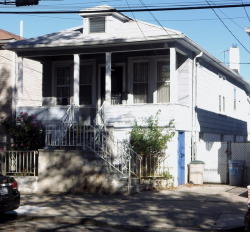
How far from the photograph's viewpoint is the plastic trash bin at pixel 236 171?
59.5 ft

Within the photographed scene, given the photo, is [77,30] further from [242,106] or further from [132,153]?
[242,106]

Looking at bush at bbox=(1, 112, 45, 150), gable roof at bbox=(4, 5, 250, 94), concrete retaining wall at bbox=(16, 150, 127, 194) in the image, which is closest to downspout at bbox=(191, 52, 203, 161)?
gable roof at bbox=(4, 5, 250, 94)

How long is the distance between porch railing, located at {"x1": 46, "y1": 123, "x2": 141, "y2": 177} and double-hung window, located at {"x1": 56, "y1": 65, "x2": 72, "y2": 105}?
4.37 metres

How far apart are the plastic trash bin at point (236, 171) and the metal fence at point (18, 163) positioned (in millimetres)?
7448

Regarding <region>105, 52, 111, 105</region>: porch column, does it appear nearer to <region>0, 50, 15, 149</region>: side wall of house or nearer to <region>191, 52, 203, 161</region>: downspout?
<region>191, 52, 203, 161</region>: downspout

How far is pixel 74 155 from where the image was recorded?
16.1 m

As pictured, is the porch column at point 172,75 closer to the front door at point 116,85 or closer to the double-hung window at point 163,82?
the double-hung window at point 163,82

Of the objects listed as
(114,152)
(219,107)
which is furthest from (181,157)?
(219,107)

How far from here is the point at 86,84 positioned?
2136cm

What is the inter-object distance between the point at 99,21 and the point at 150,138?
6.03 meters

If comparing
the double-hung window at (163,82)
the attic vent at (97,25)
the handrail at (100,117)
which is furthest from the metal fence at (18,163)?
the attic vent at (97,25)

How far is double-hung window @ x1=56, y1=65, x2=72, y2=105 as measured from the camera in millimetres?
21625

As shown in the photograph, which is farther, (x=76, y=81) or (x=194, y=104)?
(x=194, y=104)

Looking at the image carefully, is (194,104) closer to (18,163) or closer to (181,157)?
(181,157)
